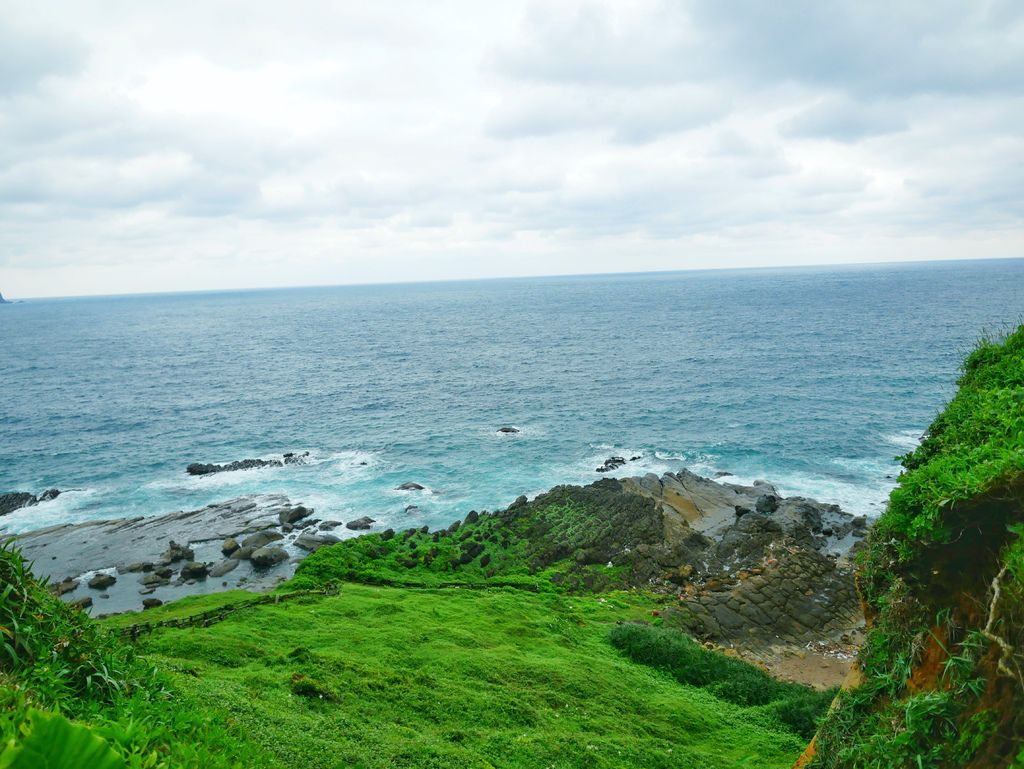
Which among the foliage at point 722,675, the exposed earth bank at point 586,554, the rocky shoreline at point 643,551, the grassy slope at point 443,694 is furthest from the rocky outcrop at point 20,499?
the foliage at point 722,675

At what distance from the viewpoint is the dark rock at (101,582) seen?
134ft

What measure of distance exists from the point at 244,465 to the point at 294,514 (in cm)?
1643

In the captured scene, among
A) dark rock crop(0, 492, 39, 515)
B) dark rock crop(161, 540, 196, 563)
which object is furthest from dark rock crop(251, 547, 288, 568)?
dark rock crop(0, 492, 39, 515)

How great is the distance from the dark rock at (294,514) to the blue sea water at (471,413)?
1746mm

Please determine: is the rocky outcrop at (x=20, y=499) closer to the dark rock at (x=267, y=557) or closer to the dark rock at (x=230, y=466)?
the dark rock at (x=230, y=466)

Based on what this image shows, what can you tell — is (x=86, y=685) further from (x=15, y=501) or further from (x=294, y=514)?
(x=15, y=501)

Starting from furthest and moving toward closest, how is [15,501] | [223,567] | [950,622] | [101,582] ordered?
[15,501] < [223,567] < [101,582] < [950,622]

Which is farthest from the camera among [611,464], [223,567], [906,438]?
[906,438]

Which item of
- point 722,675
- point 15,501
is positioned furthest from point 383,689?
point 15,501

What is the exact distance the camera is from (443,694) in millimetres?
19672

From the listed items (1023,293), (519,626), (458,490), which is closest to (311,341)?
(458,490)

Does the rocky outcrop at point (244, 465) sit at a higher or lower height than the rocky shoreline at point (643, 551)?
higher

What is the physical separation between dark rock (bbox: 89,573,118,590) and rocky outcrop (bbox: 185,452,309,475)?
20627 millimetres

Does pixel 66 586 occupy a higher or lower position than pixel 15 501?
lower
